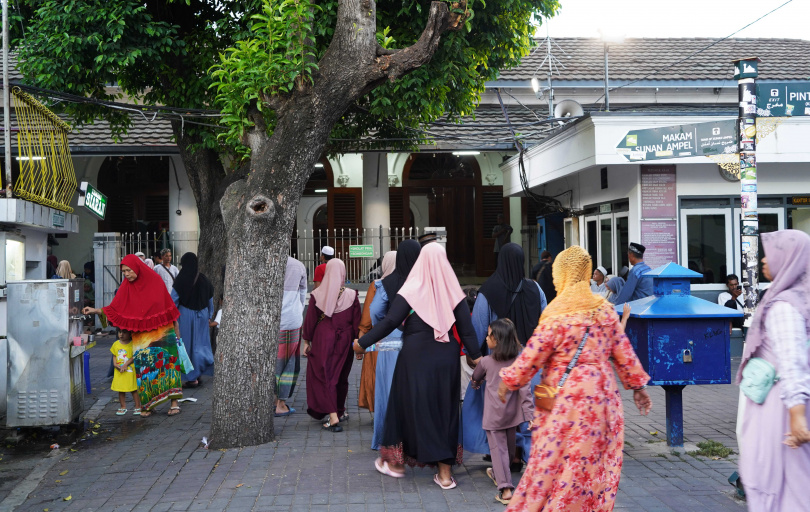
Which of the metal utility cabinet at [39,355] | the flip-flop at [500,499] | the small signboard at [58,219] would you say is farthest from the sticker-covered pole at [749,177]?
the small signboard at [58,219]

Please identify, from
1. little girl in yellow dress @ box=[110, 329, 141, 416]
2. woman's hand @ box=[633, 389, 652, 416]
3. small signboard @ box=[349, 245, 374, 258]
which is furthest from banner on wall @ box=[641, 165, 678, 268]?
woman's hand @ box=[633, 389, 652, 416]

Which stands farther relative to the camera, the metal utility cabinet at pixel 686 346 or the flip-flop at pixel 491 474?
the metal utility cabinet at pixel 686 346

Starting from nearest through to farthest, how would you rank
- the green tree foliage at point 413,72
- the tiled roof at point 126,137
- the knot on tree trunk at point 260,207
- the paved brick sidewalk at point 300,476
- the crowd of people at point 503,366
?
1. the crowd of people at point 503,366
2. the paved brick sidewalk at point 300,476
3. the knot on tree trunk at point 260,207
4. the green tree foliage at point 413,72
5. the tiled roof at point 126,137

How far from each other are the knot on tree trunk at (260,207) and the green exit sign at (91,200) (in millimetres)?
4698

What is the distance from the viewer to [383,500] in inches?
203

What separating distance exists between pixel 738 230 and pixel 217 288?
8.47 m

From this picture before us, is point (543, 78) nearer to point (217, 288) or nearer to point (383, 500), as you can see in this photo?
point (217, 288)

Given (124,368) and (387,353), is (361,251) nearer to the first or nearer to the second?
(124,368)

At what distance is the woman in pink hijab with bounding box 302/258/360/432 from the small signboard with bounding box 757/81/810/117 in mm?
5029

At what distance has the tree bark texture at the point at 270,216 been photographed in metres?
Result: 6.47

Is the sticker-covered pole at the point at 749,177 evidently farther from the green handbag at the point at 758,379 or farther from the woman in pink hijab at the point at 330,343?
the green handbag at the point at 758,379

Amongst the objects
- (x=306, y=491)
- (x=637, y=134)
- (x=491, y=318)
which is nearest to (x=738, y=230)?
(x=637, y=134)

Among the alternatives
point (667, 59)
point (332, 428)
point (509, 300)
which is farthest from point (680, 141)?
point (667, 59)

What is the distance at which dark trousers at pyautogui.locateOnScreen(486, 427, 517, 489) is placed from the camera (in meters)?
5.12
